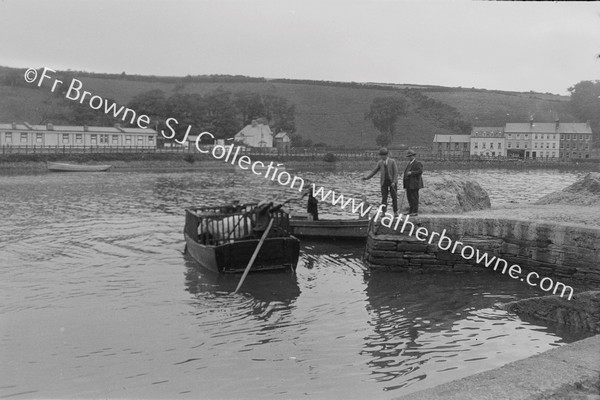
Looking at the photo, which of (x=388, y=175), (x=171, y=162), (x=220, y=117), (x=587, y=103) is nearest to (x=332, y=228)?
(x=388, y=175)

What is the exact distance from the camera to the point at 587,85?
6196 inches

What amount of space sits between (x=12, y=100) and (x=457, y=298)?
433ft

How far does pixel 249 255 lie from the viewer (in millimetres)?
15453

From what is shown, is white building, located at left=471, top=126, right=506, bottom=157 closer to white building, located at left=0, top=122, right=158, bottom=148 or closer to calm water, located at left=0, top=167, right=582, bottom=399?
white building, located at left=0, top=122, right=158, bottom=148

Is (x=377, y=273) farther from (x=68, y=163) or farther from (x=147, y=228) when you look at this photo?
(x=68, y=163)

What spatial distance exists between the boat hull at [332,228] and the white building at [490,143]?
115821 mm

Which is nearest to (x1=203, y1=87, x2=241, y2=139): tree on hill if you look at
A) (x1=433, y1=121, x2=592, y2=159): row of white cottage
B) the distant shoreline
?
the distant shoreline

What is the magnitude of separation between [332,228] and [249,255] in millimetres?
5812

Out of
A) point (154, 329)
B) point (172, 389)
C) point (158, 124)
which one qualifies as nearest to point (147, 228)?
point (154, 329)

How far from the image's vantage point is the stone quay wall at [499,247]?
13.7 meters

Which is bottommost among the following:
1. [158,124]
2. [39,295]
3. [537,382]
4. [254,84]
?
[39,295]

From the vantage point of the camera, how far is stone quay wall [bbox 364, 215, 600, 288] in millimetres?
13742

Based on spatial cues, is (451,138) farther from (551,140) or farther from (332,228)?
(332,228)

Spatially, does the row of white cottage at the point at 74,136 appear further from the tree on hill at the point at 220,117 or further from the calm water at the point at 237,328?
the calm water at the point at 237,328
